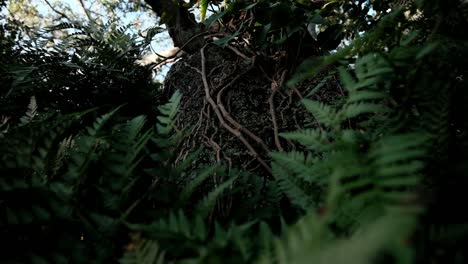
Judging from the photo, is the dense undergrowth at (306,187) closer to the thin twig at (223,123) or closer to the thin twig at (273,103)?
the thin twig at (223,123)

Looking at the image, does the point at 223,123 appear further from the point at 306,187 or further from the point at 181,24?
the point at 181,24

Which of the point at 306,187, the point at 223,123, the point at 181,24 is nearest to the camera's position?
the point at 306,187

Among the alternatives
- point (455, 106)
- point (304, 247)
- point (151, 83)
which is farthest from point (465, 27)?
point (151, 83)

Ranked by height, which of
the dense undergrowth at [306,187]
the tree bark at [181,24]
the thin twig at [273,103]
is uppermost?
the tree bark at [181,24]

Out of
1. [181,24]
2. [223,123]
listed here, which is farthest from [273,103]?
[181,24]

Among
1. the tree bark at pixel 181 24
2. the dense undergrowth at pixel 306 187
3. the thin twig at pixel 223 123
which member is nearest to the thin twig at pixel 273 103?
the thin twig at pixel 223 123

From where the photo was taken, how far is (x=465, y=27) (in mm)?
935

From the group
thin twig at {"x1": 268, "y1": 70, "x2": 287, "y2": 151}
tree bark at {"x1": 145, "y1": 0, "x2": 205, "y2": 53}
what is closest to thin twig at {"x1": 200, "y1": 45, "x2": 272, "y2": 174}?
thin twig at {"x1": 268, "y1": 70, "x2": 287, "y2": 151}

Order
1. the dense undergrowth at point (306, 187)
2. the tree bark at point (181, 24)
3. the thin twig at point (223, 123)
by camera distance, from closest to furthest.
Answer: the dense undergrowth at point (306, 187) < the thin twig at point (223, 123) < the tree bark at point (181, 24)

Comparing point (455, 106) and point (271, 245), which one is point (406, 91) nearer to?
point (455, 106)

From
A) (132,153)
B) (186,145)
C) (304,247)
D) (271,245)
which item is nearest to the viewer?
(304,247)

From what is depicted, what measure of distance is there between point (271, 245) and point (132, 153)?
→ 1.27ft

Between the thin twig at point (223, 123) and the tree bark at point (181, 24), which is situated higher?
the tree bark at point (181, 24)

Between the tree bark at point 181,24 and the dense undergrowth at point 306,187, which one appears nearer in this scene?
the dense undergrowth at point 306,187
